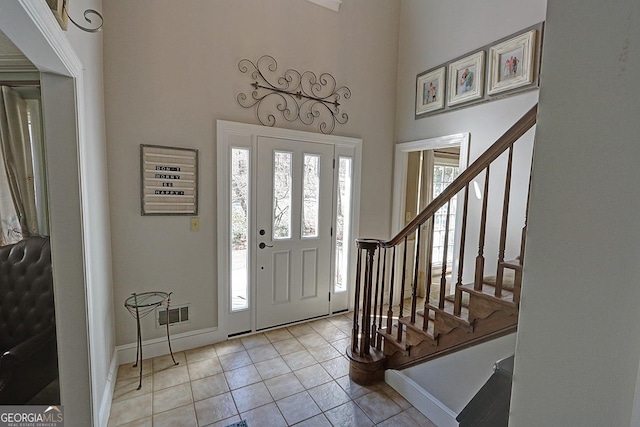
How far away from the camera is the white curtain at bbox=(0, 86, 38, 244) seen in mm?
2035

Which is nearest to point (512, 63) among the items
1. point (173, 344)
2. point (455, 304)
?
point (455, 304)

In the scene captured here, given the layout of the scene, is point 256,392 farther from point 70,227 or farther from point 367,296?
point 70,227

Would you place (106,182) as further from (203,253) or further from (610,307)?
(610,307)

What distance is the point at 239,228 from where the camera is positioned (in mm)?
2883

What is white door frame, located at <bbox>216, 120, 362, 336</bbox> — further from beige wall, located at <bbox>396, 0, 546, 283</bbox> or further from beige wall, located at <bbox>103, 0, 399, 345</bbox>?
beige wall, located at <bbox>396, 0, 546, 283</bbox>

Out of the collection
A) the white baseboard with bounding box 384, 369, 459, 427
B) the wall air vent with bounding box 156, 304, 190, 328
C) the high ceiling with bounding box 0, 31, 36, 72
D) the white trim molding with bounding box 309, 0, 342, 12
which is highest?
the white trim molding with bounding box 309, 0, 342, 12

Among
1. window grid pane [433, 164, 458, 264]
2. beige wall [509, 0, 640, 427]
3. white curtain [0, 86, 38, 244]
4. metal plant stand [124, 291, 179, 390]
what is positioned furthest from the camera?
window grid pane [433, 164, 458, 264]

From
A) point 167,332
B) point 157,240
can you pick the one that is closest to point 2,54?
point 157,240

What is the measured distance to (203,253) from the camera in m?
2.73

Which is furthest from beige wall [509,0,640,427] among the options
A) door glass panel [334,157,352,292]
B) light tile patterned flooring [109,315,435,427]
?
door glass panel [334,157,352,292]

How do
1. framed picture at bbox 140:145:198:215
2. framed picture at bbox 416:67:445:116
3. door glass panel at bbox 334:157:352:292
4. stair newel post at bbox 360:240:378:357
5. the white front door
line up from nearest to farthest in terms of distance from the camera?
1. stair newel post at bbox 360:240:378:357
2. framed picture at bbox 140:145:198:215
3. the white front door
4. framed picture at bbox 416:67:445:116
5. door glass panel at bbox 334:157:352:292

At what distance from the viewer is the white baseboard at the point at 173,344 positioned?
249cm

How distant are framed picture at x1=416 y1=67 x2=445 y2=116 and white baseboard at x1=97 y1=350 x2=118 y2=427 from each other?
3.71 metres

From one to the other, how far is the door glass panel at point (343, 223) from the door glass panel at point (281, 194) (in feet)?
2.04
